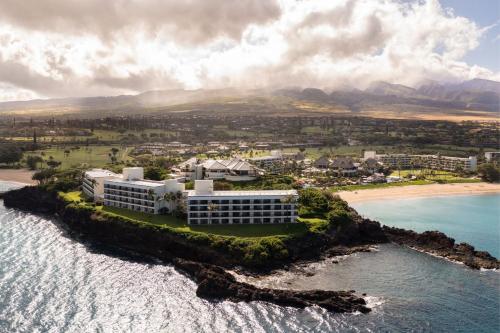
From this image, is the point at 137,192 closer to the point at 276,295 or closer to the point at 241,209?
the point at 241,209

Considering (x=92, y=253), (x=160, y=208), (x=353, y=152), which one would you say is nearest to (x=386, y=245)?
(x=160, y=208)

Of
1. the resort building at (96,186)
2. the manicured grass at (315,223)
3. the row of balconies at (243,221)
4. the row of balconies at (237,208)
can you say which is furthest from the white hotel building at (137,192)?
the manicured grass at (315,223)

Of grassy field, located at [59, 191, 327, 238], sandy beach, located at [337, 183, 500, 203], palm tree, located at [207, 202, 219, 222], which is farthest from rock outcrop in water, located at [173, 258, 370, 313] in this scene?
sandy beach, located at [337, 183, 500, 203]

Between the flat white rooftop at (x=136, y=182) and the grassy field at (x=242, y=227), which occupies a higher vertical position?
the flat white rooftop at (x=136, y=182)

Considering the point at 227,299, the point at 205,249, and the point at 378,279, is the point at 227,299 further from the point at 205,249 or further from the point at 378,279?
the point at 378,279

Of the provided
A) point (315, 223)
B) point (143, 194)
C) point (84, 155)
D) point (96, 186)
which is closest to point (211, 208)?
point (143, 194)

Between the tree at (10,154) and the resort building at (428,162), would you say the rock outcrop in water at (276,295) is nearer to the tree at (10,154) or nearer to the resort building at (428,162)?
the resort building at (428,162)
